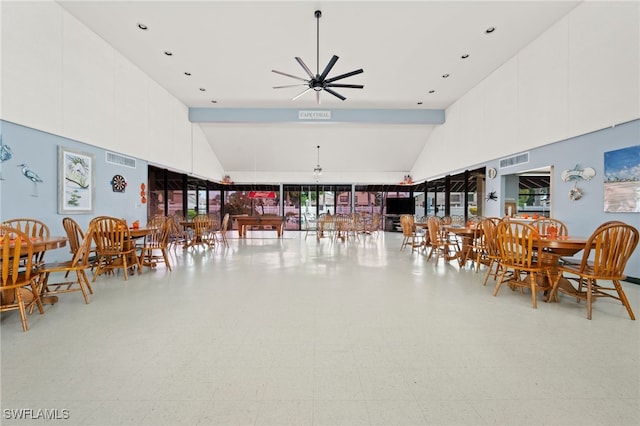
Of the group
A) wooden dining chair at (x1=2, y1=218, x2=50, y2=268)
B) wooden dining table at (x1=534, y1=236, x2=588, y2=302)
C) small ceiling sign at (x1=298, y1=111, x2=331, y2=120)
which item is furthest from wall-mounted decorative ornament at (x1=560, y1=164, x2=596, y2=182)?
wooden dining chair at (x1=2, y1=218, x2=50, y2=268)

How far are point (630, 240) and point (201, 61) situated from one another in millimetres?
7394

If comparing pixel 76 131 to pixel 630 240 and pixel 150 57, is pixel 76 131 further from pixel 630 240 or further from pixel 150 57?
pixel 630 240

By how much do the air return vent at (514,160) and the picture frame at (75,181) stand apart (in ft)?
28.9

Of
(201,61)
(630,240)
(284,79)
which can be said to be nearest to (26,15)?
(201,61)

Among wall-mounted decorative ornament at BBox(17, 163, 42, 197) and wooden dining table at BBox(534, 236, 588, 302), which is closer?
wooden dining table at BBox(534, 236, 588, 302)

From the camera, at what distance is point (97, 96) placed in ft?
16.7

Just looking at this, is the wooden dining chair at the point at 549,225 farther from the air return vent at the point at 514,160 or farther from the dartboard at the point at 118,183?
the dartboard at the point at 118,183

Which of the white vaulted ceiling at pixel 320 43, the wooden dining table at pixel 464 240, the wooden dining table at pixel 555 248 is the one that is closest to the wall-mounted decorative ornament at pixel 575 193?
the wooden dining table at pixel 464 240

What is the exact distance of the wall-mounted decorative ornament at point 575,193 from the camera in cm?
448

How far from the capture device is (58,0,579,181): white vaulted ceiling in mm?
4262

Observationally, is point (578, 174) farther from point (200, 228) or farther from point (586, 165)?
point (200, 228)

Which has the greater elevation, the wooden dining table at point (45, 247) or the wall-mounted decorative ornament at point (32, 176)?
the wall-mounted decorative ornament at point (32, 176)

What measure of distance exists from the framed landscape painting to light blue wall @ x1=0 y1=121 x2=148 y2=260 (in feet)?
28.5

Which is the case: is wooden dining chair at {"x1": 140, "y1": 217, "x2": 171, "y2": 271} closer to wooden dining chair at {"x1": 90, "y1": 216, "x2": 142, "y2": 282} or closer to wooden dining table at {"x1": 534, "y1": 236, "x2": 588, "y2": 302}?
wooden dining chair at {"x1": 90, "y1": 216, "x2": 142, "y2": 282}
